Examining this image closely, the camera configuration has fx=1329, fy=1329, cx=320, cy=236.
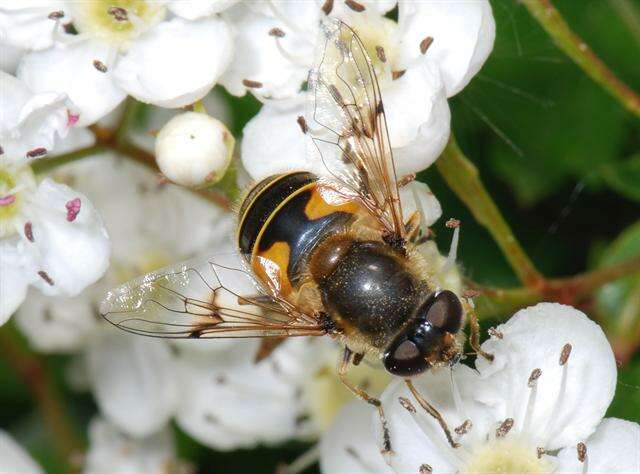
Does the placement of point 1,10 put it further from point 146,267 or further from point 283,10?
point 146,267

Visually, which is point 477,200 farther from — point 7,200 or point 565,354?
point 7,200

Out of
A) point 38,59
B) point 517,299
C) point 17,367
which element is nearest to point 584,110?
point 517,299

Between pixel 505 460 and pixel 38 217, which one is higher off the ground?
pixel 505 460

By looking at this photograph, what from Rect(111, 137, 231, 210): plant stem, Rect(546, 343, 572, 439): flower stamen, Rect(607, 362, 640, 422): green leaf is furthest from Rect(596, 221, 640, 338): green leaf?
Rect(111, 137, 231, 210): plant stem

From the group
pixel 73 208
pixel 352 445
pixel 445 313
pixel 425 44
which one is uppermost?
pixel 425 44

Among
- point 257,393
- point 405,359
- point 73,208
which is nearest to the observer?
point 405,359

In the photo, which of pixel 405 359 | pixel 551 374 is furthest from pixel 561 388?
pixel 405 359
